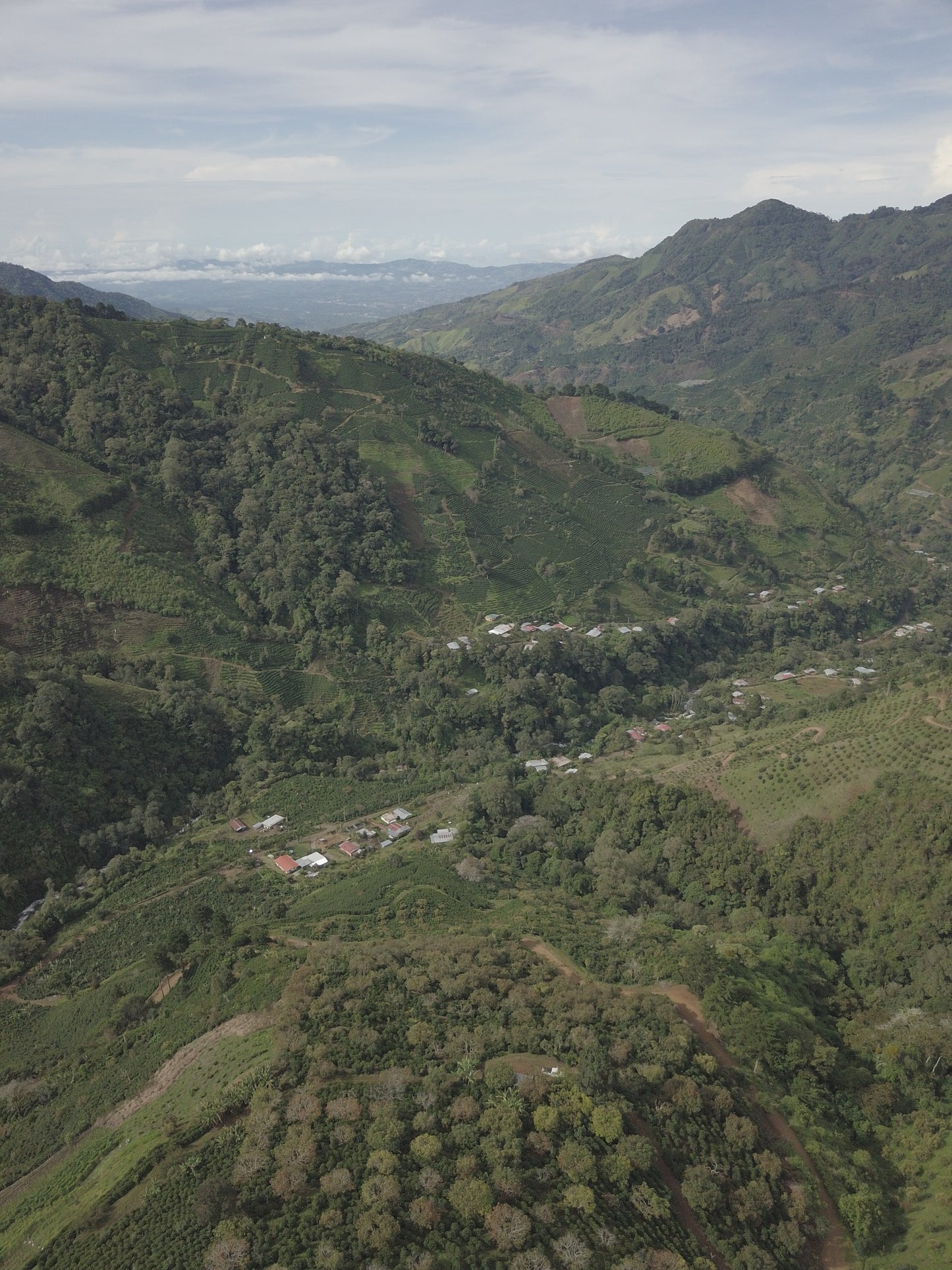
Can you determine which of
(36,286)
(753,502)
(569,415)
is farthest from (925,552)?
(36,286)

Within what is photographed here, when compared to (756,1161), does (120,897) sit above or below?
below

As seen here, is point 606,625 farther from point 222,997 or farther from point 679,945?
point 222,997

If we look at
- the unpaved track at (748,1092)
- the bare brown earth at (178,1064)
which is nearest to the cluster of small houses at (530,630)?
the unpaved track at (748,1092)

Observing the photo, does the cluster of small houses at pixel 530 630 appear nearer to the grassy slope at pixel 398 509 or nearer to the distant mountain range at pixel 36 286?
the grassy slope at pixel 398 509

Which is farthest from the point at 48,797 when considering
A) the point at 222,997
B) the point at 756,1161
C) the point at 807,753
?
the point at 807,753

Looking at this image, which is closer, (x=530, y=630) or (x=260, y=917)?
(x=260, y=917)

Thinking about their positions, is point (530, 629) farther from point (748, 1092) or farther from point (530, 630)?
point (748, 1092)
